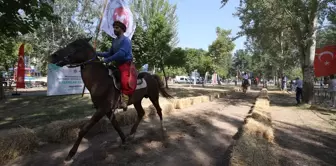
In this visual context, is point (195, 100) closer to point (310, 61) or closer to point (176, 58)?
point (310, 61)

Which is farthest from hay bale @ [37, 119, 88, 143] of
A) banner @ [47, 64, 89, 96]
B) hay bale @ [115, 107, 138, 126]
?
banner @ [47, 64, 89, 96]

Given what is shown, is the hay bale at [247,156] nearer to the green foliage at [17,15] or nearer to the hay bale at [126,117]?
the hay bale at [126,117]

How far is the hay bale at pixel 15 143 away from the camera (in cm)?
511

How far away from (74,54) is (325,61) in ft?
40.3

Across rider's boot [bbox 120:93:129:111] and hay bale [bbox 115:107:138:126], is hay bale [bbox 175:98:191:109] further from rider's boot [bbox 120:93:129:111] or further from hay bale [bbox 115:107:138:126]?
rider's boot [bbox 120:93:129:111]

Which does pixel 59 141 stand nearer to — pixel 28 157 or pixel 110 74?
pixel 28 157

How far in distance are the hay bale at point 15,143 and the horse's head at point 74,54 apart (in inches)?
74.1

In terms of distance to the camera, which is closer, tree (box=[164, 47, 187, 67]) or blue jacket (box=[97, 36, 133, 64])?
blue jacket (box=[97, 36, 133, 64])

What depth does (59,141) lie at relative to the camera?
6.59 metres

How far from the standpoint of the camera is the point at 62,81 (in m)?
17.1

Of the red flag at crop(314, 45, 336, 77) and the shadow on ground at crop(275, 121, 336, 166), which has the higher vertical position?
the red flag at crop(314, 45, 336, 77)

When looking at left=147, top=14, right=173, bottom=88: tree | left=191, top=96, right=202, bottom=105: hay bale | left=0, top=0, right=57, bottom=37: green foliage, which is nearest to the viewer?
left=0, top=0, right=57, bottom=37: green foliage

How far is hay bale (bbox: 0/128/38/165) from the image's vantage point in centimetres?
511

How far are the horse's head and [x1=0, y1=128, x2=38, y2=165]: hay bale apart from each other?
188 cm
